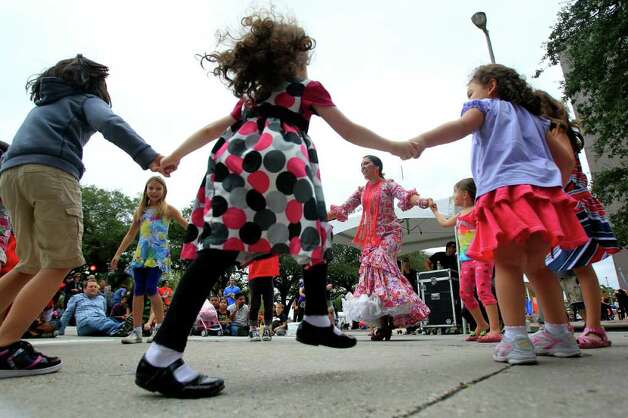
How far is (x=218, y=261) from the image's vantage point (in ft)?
6.10

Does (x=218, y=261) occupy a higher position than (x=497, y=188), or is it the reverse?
(x=497, y=188)

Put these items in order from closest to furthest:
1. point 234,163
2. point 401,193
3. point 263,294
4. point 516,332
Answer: point 234,163, point 516,332, point 401,193, point 263,294

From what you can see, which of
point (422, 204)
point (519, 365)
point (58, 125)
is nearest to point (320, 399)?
point (519, 365)

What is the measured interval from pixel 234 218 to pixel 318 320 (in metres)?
0.64

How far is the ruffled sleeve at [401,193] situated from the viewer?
17.4 feet

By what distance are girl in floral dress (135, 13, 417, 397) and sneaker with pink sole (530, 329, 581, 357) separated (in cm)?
125

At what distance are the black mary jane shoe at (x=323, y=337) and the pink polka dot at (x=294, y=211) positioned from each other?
1.77 ft

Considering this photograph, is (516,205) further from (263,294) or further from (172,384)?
(263,294)

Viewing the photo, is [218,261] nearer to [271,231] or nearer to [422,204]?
[271,231]

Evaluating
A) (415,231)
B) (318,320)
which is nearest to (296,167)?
(318,320)

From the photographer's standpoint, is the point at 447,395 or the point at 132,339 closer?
the point at 447,395

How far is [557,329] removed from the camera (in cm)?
267

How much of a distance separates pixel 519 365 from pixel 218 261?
146cm

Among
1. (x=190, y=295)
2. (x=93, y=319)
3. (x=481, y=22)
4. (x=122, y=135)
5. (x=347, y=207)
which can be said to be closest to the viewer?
(x=190, y=295)
